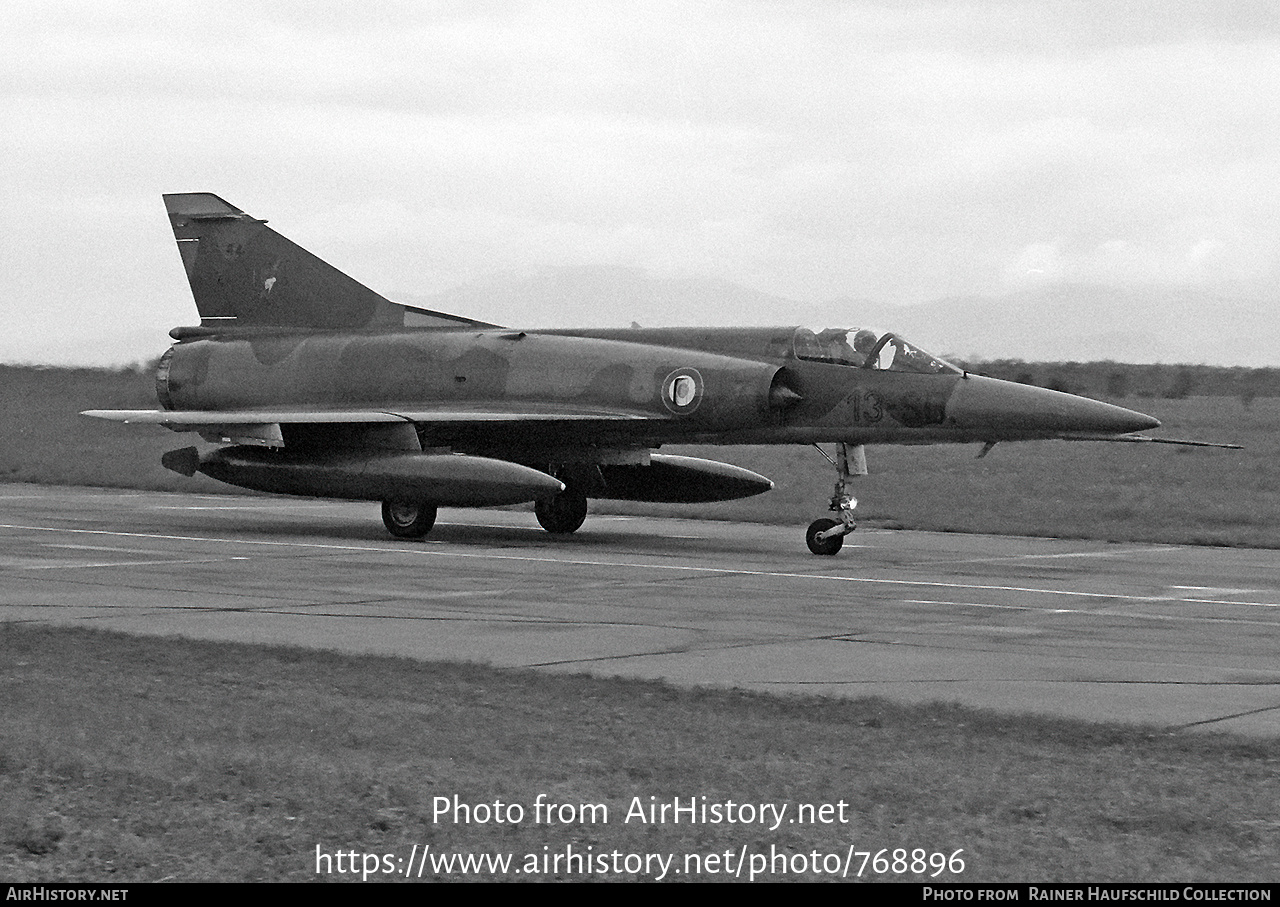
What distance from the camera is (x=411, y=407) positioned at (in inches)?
945

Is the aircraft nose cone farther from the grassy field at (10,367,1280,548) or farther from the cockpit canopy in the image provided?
the grassy field at (10,367,1280,548)

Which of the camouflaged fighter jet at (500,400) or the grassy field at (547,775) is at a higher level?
the camouflaged fighter jet at (500,400)

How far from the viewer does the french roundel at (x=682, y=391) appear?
21.8 m

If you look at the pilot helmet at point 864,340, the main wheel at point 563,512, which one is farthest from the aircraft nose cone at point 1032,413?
the main wheel at point 563,512

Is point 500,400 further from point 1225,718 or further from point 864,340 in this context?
point 1225,718

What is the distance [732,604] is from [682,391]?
696cm

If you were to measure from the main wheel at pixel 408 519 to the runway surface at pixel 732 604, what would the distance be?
36 cm

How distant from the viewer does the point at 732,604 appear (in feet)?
50.0

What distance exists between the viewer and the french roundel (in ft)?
71.6

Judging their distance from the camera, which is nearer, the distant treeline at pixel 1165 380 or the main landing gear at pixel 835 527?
the main landing gear at pixel 835 527

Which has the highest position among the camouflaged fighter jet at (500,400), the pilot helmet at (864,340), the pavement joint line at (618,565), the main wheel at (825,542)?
the pilot helmet at (864,340)

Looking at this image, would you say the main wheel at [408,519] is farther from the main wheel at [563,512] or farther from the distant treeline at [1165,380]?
the distant treeline at [1165,380]

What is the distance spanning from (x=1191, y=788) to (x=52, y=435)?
39.5 meters
